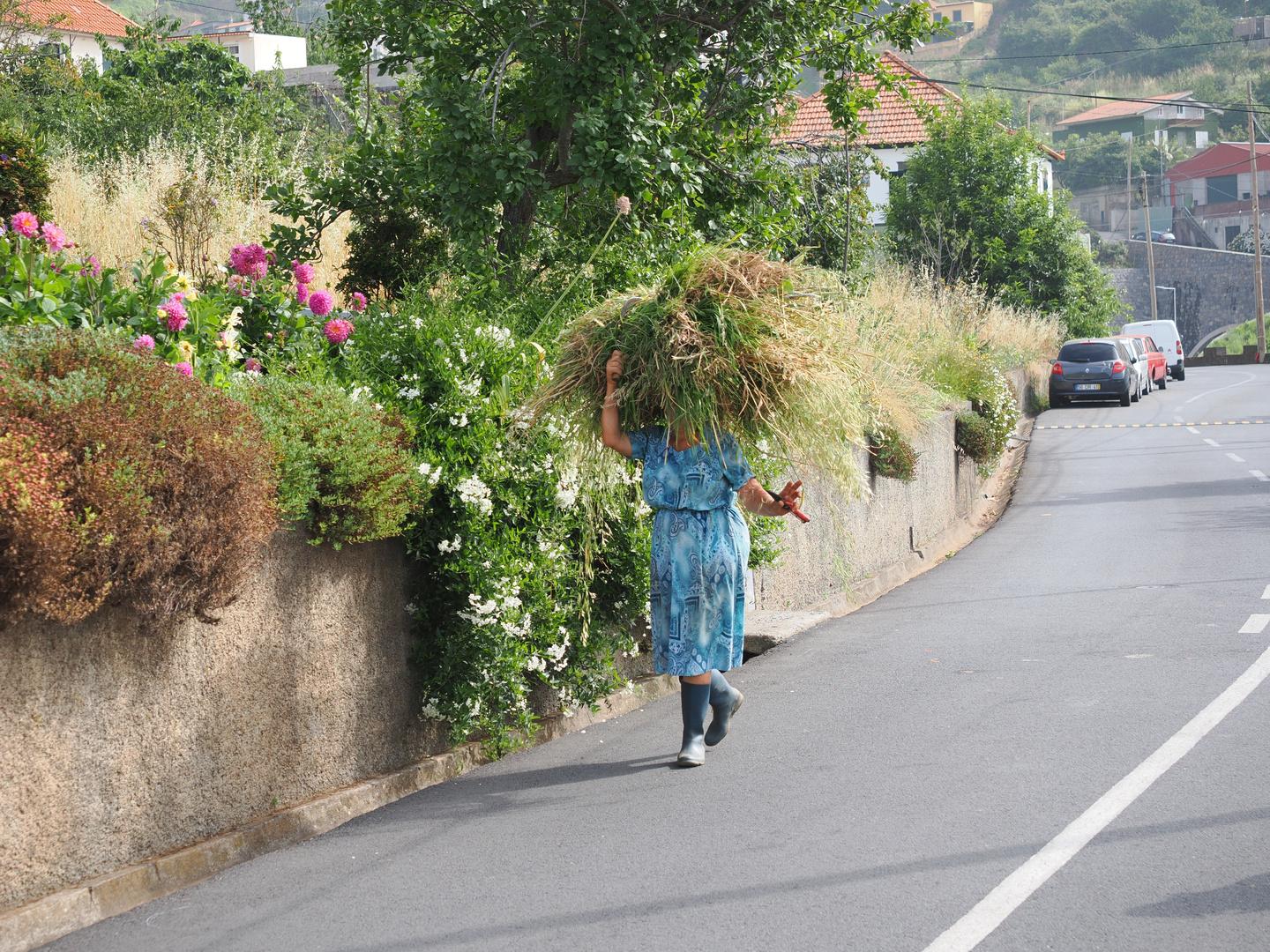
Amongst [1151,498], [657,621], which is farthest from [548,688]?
[1151,498]

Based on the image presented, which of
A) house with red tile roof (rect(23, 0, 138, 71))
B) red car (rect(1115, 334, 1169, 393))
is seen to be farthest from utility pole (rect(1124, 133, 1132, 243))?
house with red tile roof (rect(23, 0, 138, 71))

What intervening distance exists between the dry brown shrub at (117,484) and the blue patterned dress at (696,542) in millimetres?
1786

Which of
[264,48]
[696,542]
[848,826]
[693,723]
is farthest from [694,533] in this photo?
[264,48]

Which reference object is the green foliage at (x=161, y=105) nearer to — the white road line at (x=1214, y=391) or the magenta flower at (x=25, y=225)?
the magenta flower at (x=25, y=225)

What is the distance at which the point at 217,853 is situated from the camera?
4.62 meters

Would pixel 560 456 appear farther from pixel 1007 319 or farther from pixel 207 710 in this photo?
pixel 1007 319

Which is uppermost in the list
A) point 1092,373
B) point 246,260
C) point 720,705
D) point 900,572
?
point 246,260

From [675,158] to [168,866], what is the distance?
5.56 metres

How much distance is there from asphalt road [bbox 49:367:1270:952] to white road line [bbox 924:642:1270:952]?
37mm

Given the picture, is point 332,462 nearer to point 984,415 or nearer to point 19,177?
point 19,177

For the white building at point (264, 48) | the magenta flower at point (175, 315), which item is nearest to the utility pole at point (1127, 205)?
Answer: the white building at point (264, 48)

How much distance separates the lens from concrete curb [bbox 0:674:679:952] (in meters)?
3.96

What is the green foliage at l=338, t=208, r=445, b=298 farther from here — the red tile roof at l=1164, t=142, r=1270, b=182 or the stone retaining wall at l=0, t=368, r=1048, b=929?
the red tile roof at l=1164, t=142, r=1270, b=182

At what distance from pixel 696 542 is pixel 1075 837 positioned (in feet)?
6.38
